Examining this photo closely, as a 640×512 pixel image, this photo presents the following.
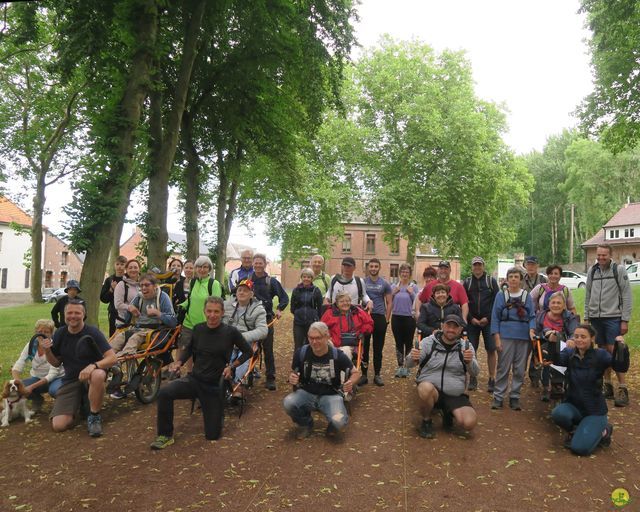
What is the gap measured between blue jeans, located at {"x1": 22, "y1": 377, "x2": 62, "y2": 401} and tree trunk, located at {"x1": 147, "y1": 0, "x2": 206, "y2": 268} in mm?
6409

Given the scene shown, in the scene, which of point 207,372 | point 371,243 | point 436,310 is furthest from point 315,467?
point 371,243

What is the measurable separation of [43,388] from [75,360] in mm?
857

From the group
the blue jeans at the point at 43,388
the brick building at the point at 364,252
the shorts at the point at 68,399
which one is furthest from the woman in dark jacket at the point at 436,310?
the brick building at the point at 364,252

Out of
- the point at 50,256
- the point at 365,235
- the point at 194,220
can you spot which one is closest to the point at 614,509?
the point at 194,220

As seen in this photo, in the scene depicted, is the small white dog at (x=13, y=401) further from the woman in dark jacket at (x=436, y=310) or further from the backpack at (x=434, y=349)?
the woman in dark jacket at (x=436, y=310)

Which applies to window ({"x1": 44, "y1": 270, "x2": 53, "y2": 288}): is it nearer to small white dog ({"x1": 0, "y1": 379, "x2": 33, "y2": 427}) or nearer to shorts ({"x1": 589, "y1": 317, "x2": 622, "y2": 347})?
small white dog ({"x1": 0, "y1": 379, "x2": 33, "y2": 427})

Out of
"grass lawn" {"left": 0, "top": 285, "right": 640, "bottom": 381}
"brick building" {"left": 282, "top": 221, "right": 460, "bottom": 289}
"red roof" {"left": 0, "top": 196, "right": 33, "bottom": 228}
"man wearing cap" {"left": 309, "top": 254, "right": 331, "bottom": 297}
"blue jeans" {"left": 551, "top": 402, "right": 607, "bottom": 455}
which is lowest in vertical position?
"grass lawn" {"left": 0, "top": 285, "right": 640, "bottom": 381}

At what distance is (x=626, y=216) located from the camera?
49.8m

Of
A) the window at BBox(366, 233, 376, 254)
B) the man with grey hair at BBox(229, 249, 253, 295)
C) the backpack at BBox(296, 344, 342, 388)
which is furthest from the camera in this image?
the window at BBox(366, 233, 376, 254)

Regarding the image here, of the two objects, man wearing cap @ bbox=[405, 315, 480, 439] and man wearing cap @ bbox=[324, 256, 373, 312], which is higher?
man wearing cap @ bbox=[324, 256, 373, 312]

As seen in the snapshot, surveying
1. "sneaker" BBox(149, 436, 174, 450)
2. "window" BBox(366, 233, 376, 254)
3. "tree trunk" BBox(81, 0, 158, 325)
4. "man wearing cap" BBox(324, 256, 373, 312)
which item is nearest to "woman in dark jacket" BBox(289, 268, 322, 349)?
"man wearing cap" BBox(324, 256, 373, 312)

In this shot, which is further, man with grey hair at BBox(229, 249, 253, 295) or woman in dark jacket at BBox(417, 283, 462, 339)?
man with grey hair at BBox(229, 249, 253, 295)

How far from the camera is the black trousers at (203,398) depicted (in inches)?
206

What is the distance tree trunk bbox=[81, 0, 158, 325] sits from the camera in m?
9.45
